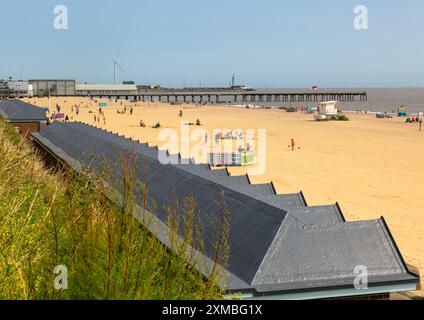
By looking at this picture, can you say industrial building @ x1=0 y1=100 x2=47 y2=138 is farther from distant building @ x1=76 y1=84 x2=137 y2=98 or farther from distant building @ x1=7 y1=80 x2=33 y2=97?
distant building @ x1=76 y1=84 x2=137 y2=98

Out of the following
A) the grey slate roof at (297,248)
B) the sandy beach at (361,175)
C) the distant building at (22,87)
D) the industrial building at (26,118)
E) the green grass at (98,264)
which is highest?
Result: the distant building at (22,87)

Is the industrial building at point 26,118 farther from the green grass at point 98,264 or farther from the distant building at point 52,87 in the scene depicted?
the distant building at point 52,87

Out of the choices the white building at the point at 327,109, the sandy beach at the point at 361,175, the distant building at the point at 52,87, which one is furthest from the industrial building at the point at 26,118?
the distant building at the point at 52,87

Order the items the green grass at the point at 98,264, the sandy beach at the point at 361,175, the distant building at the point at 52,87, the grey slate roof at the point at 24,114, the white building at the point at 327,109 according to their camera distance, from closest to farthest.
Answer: the green grass at the point at 98,264 < the sandy beach at the point at 361,175 < the grey slate roof at the point at 24,114 < the white building at the point at 327,109 < the distant building at the point at 52,87

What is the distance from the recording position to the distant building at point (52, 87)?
14338 cm

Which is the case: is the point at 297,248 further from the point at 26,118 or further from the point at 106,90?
the point at 106,90

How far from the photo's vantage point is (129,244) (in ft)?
12.3

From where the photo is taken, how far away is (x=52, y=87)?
148m

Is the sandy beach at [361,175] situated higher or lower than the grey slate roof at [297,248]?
lower

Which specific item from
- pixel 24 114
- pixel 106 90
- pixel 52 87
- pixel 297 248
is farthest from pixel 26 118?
pixel 106 90

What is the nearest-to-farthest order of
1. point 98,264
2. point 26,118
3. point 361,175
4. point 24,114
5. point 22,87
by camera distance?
→ point 98,264
point 361,175
point 26,118
point 24,114
point 22,87

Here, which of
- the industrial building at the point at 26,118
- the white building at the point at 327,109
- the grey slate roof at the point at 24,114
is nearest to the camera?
the industrial building at the point at 26,118
